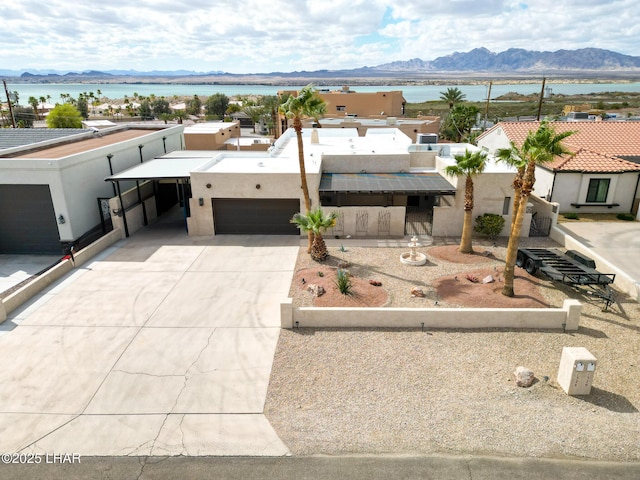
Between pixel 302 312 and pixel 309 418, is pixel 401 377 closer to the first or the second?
pixel 309 418

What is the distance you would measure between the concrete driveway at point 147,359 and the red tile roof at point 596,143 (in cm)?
2209

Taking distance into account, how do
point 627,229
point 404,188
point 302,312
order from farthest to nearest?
point 627,229 < point 404,188 < point 302,312

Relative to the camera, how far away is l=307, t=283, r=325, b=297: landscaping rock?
58.6 ft

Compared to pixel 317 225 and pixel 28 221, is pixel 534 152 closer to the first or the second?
pixel 317 225

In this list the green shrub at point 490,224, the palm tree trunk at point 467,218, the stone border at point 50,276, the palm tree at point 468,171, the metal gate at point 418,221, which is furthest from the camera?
→ the metal gate at point 418,221

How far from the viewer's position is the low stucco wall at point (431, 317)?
15.3 m

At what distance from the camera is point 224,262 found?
71.9ft

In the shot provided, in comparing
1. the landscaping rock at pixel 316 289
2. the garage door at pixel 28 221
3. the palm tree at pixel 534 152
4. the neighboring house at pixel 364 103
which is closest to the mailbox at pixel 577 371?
the palm tree at pixel 534 152

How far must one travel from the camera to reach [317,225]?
2044 cm

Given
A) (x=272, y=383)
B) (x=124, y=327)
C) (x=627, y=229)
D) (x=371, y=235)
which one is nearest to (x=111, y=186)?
(x=124, y=327)

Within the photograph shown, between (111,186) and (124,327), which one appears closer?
(124,327)

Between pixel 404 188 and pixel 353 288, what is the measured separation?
9003 millimetres

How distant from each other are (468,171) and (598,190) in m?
15.1

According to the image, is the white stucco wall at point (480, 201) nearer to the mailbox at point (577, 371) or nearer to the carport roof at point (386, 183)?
the carport roof at point (386, 183)
